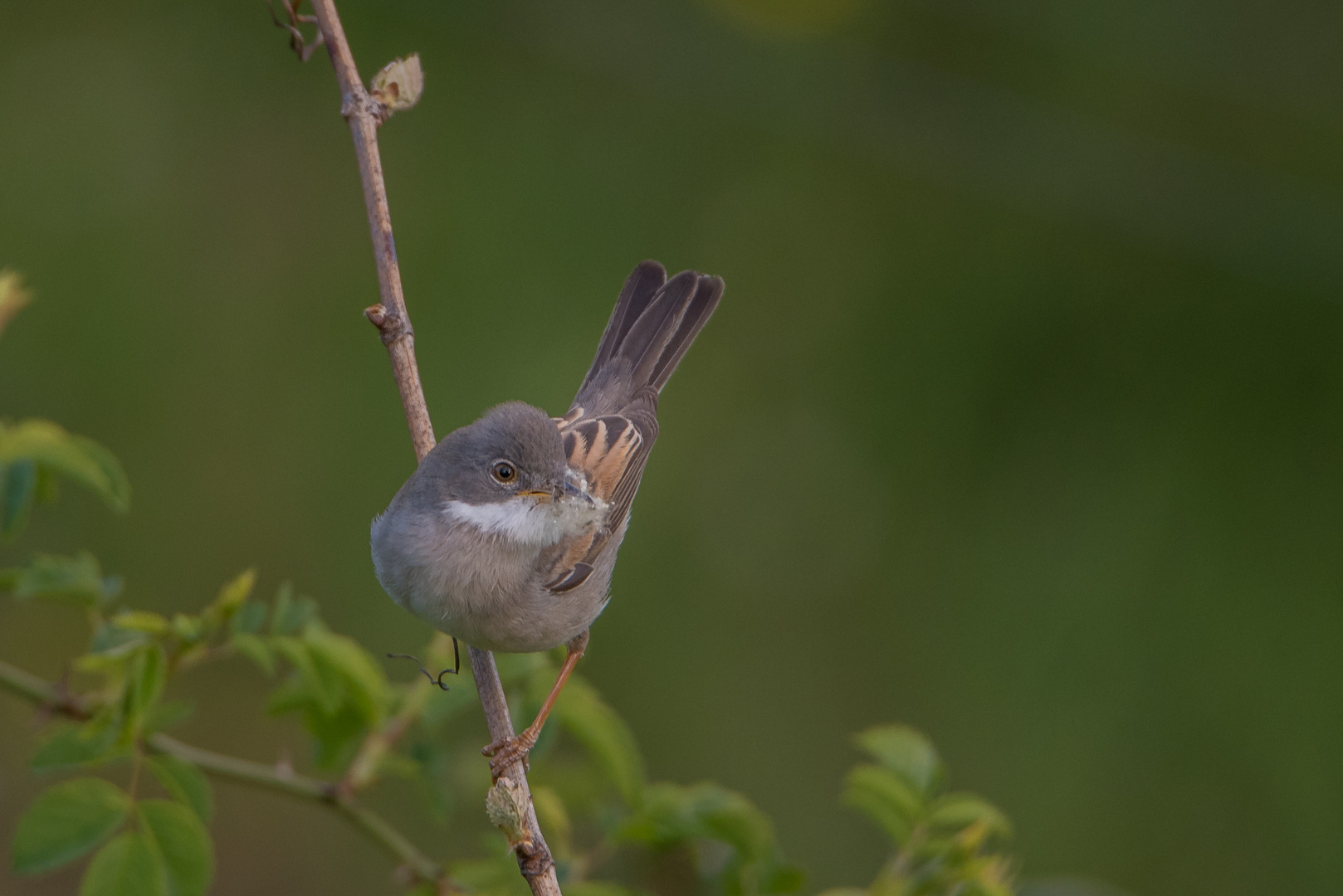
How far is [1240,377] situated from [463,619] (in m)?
4.79

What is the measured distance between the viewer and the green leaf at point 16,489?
72.9 inches

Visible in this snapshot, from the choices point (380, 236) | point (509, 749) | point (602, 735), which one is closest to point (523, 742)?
point (509, 749)

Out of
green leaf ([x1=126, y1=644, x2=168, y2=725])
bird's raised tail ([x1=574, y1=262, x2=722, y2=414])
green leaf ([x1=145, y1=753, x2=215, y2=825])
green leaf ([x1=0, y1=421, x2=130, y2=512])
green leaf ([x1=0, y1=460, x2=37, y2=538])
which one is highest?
bird's raised tail ([x1=574, y1=262, x2=722, y2=414])

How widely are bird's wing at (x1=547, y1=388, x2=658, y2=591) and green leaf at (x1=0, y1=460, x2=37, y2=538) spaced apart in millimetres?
1128

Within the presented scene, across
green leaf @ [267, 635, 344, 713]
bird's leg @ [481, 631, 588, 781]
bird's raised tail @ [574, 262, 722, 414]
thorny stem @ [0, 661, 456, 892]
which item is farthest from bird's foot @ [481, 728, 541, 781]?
bird's raised tail @ [574, 262, 722, 414]

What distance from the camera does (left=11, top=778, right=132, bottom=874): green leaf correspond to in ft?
5.60

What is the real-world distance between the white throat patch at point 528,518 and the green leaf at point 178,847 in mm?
951

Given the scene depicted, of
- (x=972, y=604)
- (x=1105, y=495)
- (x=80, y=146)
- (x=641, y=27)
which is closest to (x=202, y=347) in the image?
(x=80, y=146)

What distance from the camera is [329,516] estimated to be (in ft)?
19.2

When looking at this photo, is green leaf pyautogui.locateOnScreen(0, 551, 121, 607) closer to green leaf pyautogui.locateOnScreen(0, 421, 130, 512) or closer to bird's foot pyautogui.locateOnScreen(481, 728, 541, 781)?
green leaf pyautogui.locateOnScreen(0, 421, 130, 512)

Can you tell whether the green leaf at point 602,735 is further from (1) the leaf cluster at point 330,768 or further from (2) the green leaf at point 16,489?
(2) the green leaf at point 16,489

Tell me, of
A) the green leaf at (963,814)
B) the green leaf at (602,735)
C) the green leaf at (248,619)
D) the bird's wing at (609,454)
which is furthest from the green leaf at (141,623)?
the green leaf at (963,814)

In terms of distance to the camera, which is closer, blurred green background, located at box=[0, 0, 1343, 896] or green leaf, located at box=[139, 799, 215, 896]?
green leaf, located at box=[139, 799, 215, 896]

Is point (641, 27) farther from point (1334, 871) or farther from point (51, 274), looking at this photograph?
point (1334, 871)
